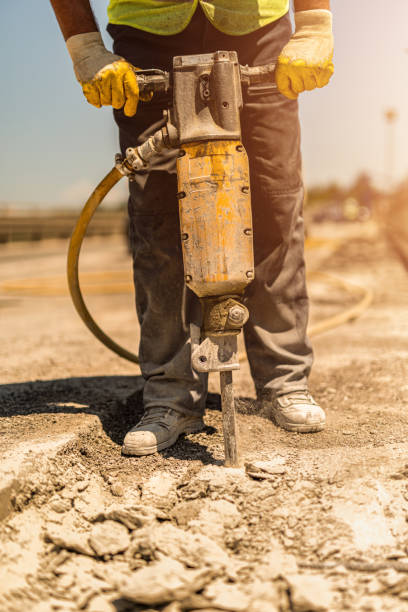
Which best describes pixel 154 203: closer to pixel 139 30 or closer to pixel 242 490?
pixel 139 30

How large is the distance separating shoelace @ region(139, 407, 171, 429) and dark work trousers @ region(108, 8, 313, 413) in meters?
0.03

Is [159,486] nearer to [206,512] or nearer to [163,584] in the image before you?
[206,512]

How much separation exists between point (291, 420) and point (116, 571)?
2.94 feet

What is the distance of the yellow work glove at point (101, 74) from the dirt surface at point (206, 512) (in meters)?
1.11

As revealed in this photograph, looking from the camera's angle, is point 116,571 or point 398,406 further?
point 398,406

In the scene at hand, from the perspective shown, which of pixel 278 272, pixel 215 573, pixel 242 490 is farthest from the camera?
pixel 278 272

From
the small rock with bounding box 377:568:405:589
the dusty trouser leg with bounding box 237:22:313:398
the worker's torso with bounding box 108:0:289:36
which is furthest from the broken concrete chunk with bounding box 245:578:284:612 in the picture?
the worker's torso with bounding box 108:0:289:36

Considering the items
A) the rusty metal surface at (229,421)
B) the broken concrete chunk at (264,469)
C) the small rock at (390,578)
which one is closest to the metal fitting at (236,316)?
the rusty metal surface at (229,421)

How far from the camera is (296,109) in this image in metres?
2.13

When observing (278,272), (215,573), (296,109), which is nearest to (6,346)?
(278,272)

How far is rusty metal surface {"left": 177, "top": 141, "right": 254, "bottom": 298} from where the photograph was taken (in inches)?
64.9

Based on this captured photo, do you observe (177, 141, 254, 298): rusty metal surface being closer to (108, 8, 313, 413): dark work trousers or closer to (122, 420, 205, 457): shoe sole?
(108, 8, 313, 413): dark work trousers

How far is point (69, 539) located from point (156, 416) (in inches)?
24.8

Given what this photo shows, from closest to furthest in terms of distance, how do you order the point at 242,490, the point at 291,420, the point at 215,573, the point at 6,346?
the point at 215,573 → the point at 242,490 → the point at 291,420 → the point at 6,346
